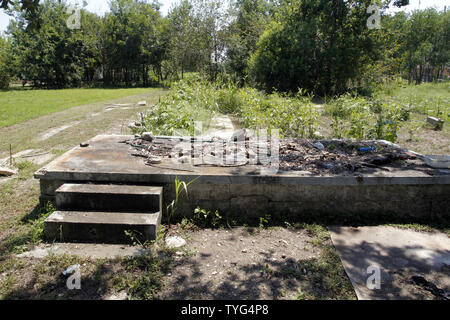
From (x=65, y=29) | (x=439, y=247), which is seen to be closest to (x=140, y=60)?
(x=65, y=29)

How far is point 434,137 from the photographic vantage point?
647 centimetres

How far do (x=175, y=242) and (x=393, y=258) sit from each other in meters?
1.83

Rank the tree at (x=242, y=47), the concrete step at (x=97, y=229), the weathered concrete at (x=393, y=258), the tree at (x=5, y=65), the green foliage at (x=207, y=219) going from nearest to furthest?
the weathered concrete at (x=393, y=258) → the concrete step at (x=97, y=229) → the green foliage at (x=207, y=219) → the tree at (x=242, y=47) → the tree at (x=5, y=65)

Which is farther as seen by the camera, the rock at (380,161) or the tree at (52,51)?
the tree at (52,51)

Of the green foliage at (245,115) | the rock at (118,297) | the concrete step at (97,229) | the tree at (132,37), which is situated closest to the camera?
the rock at (118,297)

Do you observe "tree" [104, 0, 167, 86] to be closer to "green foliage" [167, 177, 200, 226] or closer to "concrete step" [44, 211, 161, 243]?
"green foliage" [167, 177, 200, 226]

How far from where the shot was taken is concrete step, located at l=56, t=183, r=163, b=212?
306 cm

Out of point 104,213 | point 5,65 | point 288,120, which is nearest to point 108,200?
point 104,213

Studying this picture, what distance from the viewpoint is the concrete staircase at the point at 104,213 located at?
2832 mm

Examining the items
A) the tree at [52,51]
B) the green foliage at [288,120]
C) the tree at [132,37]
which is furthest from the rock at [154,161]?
the tree at [132,37]

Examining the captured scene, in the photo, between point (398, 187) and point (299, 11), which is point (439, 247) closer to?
point (398, 187)

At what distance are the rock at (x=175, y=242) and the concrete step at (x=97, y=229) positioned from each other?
14 centimetres

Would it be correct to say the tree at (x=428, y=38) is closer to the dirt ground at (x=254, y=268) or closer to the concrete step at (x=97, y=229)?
the dirt ground at (x=254, y=268)

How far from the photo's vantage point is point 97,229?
2.83 metres
